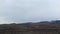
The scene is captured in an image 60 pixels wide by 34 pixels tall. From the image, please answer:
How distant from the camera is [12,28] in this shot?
115 centimetres

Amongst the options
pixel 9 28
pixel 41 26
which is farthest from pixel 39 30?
pixel 9 28

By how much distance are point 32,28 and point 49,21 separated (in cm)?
16

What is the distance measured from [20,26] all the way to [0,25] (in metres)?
0.17

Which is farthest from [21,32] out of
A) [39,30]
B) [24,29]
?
[39,30]

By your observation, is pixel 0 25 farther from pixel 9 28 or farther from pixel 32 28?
pixel 32 28

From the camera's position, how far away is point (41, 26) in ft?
3.73

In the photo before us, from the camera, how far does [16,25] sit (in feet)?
3.75

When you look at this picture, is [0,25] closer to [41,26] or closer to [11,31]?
[11,31]

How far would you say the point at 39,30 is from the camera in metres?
1.16

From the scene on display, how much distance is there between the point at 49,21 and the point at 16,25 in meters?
0.29

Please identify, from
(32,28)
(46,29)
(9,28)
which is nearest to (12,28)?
(9,28)

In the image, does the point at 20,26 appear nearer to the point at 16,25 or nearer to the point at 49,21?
the point at 16,25

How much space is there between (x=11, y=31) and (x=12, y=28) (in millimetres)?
38

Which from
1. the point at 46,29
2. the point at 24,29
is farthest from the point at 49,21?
the point at 24,29
